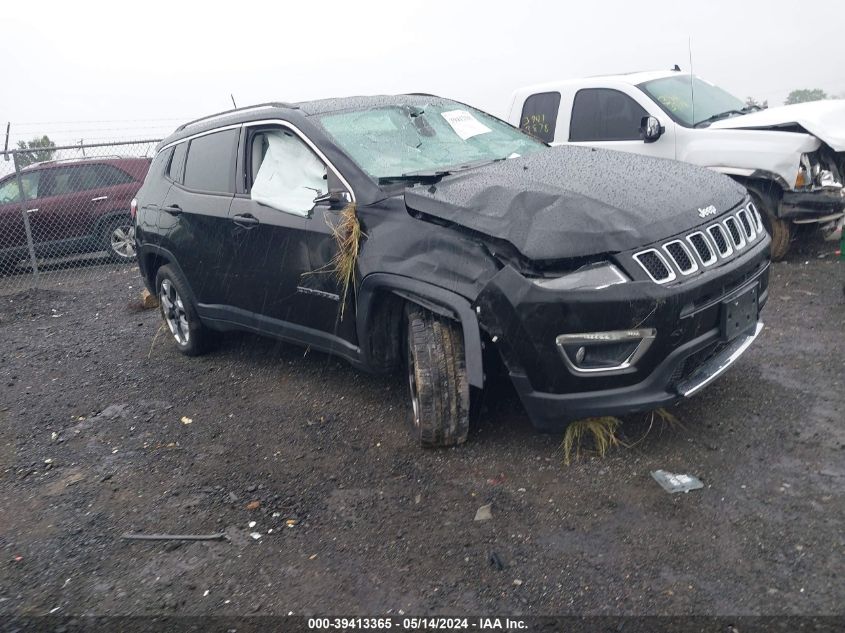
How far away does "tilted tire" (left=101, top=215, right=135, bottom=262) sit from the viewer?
11.5m

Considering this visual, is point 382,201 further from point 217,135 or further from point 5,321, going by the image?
point 5,321

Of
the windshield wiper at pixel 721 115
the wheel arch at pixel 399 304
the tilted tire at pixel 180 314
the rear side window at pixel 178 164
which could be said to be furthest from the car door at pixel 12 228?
the windshield wiper at pixel 721 115

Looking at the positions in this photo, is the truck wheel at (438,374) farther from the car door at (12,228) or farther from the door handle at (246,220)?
the car door at (12,228)

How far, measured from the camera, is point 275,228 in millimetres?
4848

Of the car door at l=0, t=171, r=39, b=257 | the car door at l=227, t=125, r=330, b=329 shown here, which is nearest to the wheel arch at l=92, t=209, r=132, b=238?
the car door at l=0, t=171, r=39, b=257

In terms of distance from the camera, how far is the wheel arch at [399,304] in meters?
3.73

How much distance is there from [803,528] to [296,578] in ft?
6.60

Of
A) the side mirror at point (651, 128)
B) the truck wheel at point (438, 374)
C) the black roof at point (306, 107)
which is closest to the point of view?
the truck wheel at point (438, 374)

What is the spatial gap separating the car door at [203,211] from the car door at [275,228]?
14cm

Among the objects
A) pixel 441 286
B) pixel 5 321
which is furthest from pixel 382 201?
pixel 5 321

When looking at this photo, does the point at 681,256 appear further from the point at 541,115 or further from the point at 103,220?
the point at 103,220

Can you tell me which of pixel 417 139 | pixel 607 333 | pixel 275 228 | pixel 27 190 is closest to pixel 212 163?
pixel 275 228

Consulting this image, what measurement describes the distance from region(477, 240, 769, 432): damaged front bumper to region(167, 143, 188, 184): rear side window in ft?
10.6

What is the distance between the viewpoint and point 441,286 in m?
3.84
